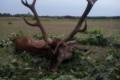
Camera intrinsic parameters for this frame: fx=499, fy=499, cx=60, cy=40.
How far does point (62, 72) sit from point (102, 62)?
1082 millimetres

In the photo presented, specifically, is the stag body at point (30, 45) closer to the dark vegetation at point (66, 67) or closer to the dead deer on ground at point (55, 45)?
the dead deer on ground at point (55, 45)

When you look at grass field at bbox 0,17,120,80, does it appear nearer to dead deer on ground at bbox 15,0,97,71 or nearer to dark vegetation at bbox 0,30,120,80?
dark vegetation at bbox 0,30,120,80

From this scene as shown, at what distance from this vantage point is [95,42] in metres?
12.0

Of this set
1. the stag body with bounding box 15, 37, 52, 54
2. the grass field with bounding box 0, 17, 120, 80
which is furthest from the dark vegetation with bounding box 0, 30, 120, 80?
the stag body with bounding box 15, 37, 52, 54

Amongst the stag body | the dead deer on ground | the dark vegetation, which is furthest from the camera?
the stag body

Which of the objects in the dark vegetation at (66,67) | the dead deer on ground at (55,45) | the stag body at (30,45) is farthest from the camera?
the stag body at (30,45)

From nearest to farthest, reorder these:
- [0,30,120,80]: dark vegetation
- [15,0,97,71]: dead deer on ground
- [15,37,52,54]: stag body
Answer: [0,30,120,80]: dark vegetation
[15,0,97,71]: dead deer on ground
[15,37,52,54]: stag body

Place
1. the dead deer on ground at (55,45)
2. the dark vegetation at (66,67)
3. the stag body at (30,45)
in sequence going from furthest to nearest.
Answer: the stag body at (30,45) < the dead deer on ground at (55,45) < the dark vegetation at (66,67)

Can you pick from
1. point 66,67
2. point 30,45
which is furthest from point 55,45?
point 30,45

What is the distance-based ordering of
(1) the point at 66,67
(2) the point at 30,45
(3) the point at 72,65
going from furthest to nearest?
(2) the point at 30,45, (3) the point at 72,65, (1) the point at 66,67

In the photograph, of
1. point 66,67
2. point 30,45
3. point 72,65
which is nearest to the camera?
point 66,67

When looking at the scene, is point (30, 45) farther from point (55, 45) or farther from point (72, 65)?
point (72, 65)

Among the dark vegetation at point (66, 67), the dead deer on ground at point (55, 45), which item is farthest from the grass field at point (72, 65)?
the dead deer on ground at point (55, 45)

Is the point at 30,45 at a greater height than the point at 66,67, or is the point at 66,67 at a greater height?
the point at 30,45
